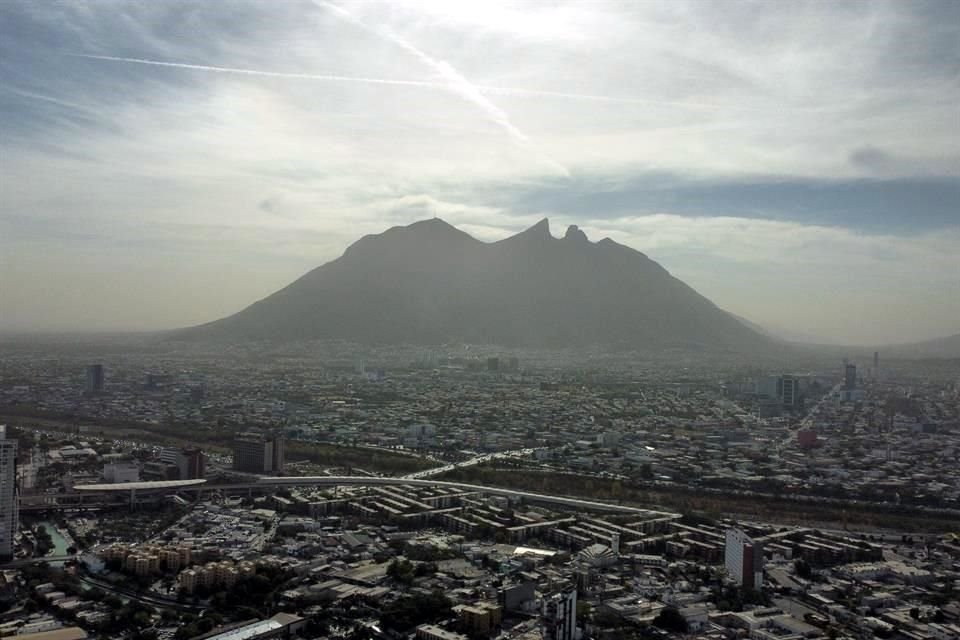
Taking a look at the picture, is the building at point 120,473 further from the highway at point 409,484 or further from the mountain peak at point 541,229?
the mountain peak at point 541,229

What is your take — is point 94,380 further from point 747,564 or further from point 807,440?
point 747,564

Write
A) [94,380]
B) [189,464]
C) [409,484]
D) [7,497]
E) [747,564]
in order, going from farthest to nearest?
[94,380], [189,464], [409,484], [7,497], [747,564]

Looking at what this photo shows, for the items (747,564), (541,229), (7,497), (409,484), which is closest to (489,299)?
(541,229)

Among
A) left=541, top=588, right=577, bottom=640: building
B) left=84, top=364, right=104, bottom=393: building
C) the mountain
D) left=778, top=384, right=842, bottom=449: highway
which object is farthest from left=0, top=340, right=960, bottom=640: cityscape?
the mountain

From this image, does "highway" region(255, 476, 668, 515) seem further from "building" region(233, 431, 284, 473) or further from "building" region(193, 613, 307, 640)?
"building" region(193, 613, 307, 640)

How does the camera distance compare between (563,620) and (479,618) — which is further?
(479,618)

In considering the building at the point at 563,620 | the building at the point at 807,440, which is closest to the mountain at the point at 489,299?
the building at the point at 807,440
